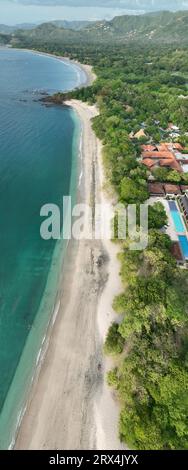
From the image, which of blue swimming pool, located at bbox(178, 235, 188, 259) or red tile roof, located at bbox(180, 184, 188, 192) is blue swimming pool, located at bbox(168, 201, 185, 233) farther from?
red tile roof, located at bbox(180, 184, 188, 192)

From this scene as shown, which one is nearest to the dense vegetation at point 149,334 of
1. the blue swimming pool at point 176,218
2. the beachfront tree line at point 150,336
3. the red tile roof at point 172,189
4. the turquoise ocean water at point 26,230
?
the beachfront tree line at point 150,336

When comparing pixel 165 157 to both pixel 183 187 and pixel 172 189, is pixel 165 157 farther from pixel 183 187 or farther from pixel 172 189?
pixel 172 189

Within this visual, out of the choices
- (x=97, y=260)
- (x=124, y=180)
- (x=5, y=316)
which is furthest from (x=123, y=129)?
(x=5, y=316)

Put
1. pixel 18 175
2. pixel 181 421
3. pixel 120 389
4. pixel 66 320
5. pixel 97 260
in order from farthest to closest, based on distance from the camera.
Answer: pixel 18 175 → pixel 97 260 → pixel 66 320 → pixel 120 389 → pixel 181 421

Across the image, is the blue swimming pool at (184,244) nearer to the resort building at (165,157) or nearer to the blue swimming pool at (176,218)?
the blue swimming pool at (176,218)

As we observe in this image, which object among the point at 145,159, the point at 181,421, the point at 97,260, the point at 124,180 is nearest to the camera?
the point at 181,421

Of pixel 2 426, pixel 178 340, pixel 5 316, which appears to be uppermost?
pixel 5 316

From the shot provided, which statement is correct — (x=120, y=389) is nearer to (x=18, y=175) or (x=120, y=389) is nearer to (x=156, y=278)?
(x=156, y=278)
